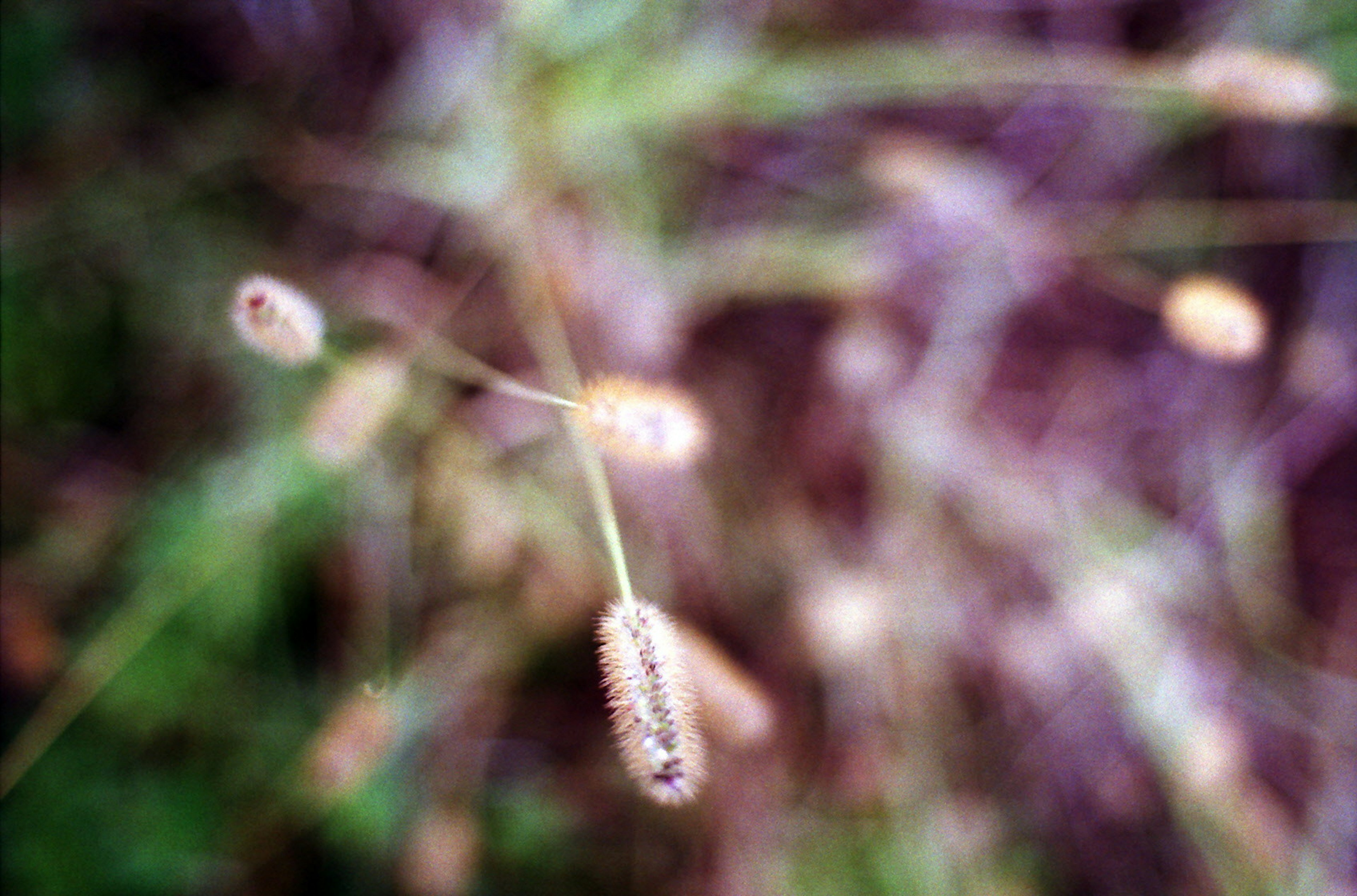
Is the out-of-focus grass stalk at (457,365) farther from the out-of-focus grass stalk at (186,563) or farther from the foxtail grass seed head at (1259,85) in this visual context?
the foxtail grass seed head at (1259,85)

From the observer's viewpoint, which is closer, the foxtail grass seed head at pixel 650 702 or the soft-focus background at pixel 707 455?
the foxtail grass seed head at pixel 650 702

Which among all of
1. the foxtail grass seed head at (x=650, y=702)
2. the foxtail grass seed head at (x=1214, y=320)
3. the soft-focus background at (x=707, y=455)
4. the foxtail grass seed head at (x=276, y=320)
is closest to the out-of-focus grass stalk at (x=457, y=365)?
the soft-focus background at (x=707, y=455)

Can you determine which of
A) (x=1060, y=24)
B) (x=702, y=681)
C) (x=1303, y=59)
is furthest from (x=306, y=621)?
(x=1303, y=59)

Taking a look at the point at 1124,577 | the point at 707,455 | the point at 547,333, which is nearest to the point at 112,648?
the point at 547,333

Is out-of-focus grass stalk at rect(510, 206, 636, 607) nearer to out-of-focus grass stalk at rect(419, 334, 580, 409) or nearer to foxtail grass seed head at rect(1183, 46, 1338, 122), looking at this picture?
out-of-focus grass stalk at rect(419, 334, 580, 409)

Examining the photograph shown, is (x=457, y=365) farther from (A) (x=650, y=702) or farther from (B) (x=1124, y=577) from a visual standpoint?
(B) (x=1124, y=577)

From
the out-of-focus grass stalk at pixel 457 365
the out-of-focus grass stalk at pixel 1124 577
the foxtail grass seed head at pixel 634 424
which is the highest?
the foxtail grass seed head at pixel 634 424

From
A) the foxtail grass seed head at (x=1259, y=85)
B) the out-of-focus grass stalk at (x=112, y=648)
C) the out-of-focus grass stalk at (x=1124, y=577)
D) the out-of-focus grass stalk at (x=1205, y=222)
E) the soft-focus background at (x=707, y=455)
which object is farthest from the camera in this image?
the out-of-focus grass stalk at (x=1205, y=222)
